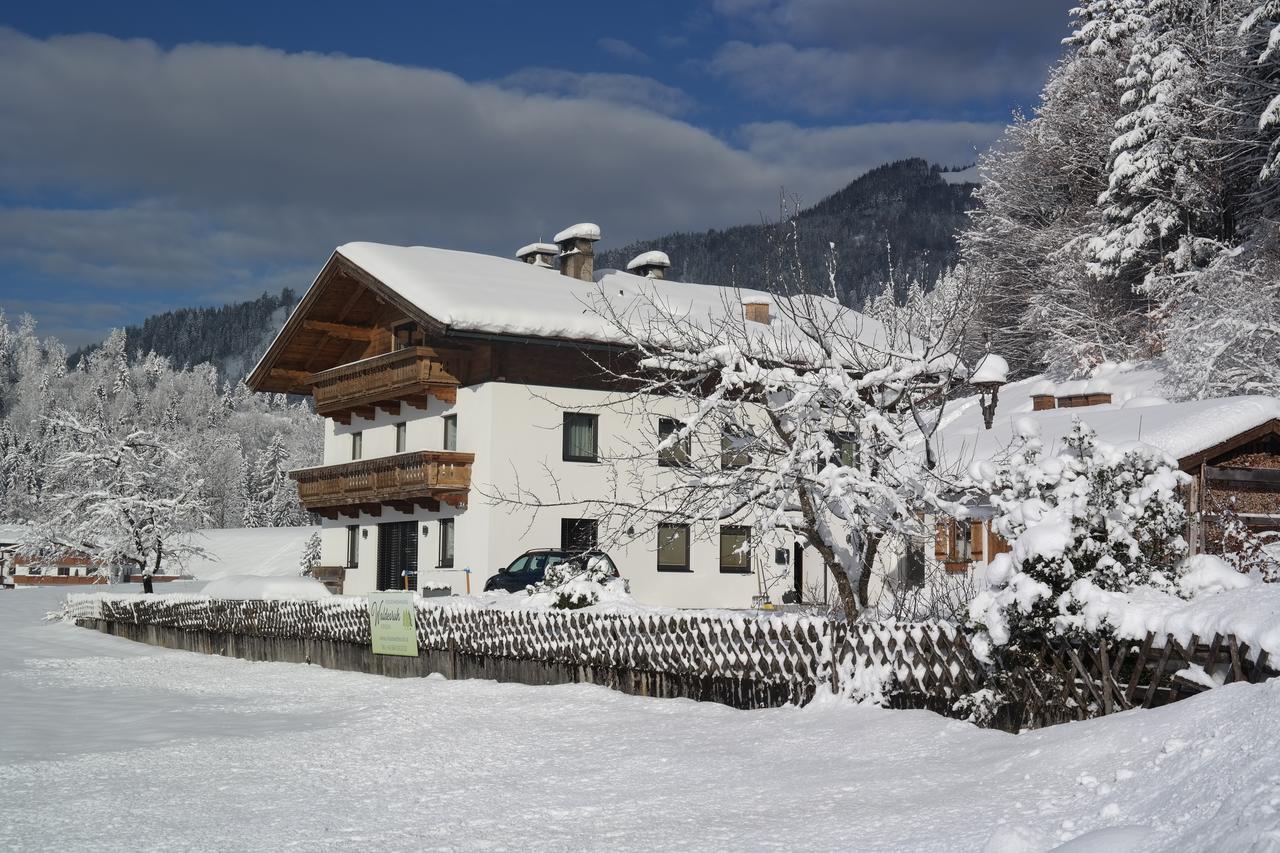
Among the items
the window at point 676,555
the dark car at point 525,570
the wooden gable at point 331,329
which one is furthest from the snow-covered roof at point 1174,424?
the wooden gable at point 331,329

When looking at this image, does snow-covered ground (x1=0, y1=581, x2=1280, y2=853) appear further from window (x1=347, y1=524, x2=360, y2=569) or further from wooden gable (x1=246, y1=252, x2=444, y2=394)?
window (x1=347, y1=524, x2=360, y2=569)

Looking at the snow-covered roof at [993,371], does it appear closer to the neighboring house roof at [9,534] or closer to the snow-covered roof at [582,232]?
the snow-covered roof at [582,232]

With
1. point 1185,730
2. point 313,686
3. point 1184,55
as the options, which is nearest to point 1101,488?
point 1185,730

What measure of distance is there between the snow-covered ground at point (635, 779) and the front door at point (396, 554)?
67.4 ft

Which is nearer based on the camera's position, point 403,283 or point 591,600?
point 591,600

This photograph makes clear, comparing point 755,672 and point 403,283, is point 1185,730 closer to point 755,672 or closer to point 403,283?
point 755,672

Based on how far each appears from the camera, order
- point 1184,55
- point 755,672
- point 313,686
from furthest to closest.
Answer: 1. point 1184,55
2. point 313,686
3. point 755,672

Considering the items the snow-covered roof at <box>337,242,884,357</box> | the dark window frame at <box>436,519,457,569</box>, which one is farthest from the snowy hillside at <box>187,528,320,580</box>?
the dark window frame at <box>436,519,457,569</box>

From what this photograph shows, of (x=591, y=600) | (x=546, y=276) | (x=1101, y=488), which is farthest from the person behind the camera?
(x=546, y=276)

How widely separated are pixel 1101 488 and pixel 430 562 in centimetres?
2637

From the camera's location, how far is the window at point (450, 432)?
116 feet

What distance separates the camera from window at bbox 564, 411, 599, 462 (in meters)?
34.7

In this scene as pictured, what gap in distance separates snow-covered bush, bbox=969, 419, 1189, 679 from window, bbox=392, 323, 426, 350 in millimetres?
26850

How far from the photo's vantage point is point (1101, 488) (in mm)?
11078
